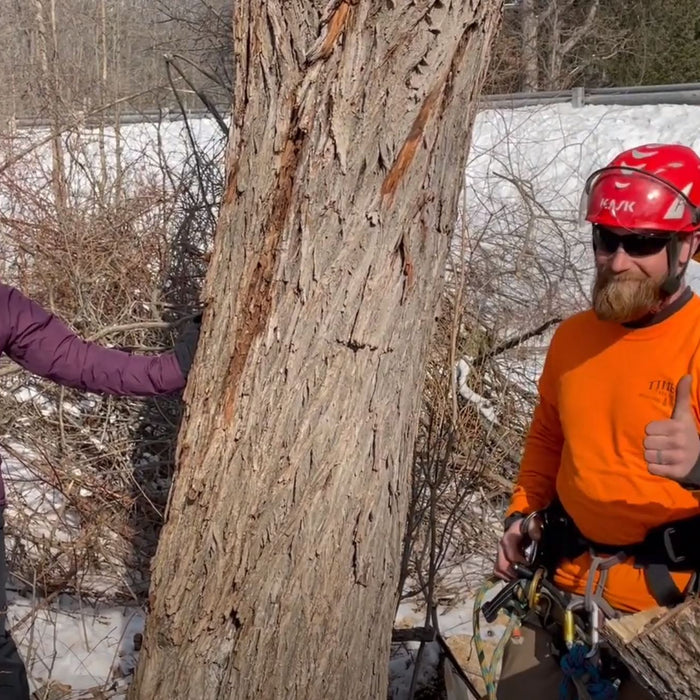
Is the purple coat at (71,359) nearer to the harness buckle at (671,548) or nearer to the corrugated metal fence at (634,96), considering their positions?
the harness buckle at (671,548)

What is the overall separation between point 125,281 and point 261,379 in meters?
3.79

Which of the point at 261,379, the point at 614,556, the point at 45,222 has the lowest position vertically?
the point at 614,556

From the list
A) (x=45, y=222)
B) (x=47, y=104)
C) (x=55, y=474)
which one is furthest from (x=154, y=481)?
(x=47, y=104)

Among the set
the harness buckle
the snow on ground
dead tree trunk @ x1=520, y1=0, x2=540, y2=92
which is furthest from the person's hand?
dead tree trunk @ x1=520, y1=0, x2=540, y2=92

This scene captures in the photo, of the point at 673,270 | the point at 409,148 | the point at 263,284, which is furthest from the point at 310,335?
the point at 673,270

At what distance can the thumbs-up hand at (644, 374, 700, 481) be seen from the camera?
1.78 metres

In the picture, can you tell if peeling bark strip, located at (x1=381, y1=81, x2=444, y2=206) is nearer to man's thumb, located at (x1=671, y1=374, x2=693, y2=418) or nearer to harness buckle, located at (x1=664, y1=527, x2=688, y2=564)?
man's thumb, located at (x1=671, y1=374, x2=693, y2=418)

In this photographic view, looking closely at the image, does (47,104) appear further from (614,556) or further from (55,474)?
(614,556)

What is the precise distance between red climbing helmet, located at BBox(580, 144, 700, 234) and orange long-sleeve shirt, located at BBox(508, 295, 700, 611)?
0.21 metres

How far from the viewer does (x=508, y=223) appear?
639 cm

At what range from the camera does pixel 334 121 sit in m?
1.78

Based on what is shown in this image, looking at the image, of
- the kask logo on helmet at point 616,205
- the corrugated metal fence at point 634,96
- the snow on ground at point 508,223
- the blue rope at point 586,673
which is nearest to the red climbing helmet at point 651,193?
the kask logo on helmet at point 616,205

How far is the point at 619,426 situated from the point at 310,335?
0.80 meters

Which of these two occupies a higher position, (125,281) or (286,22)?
(286,22)
